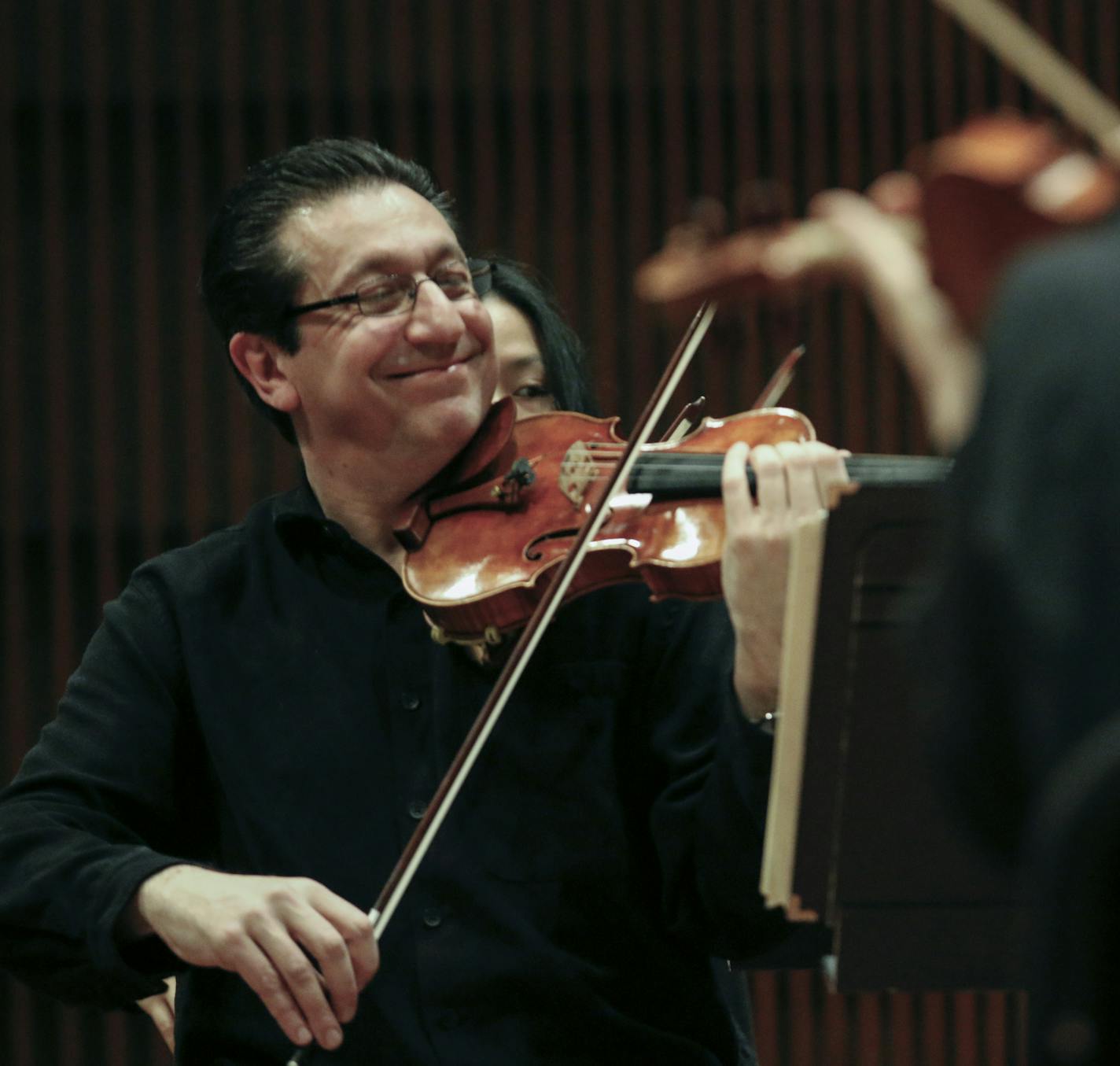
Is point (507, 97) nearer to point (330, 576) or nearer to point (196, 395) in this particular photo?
point (196, 395)

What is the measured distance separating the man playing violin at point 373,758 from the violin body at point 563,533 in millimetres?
79

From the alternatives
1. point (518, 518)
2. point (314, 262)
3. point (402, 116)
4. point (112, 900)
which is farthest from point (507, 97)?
point (112, 900)

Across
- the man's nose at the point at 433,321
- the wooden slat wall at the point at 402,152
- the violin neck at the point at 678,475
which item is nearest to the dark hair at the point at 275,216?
the man's nose at the point at 433,321

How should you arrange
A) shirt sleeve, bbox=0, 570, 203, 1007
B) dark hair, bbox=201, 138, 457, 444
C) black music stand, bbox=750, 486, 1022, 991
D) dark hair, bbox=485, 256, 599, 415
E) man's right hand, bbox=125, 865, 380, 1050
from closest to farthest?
black music stand, bbox=750, 486, 1022, 991, man's right hand, bbox=125, 865, 380, 1050, shirt sleeve, bbox=0, 570, 203, 1007, dark hair, bbox=201, 138, 457, 444, dark hair, bbox=485, 256, 599, 415

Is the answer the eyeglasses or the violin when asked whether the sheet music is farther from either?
Answer: the eyeglasses

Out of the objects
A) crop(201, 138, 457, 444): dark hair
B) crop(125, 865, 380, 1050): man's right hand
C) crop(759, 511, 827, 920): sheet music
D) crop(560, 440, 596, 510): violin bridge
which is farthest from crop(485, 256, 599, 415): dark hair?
crop(759, 511, 827, 920): sheet music

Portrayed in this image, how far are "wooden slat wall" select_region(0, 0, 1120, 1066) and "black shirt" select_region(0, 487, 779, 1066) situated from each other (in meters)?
1.75

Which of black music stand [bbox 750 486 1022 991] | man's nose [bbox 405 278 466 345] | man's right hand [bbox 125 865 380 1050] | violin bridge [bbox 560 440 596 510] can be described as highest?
man's nose [bbox 405 278 466 345]

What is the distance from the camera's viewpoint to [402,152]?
11.5ft

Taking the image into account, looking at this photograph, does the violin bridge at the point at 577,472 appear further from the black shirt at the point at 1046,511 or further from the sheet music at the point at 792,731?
the black shirt at the point at 1046,511

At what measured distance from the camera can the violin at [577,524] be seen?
1.55 meters

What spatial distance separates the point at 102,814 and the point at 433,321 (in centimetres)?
58

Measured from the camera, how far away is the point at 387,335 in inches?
67.6

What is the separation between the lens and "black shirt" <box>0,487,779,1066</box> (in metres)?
1.52
